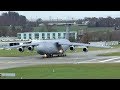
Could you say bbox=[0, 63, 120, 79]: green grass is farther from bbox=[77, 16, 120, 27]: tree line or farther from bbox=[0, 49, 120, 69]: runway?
bbox=[77, 16, 120, 27]: tree line

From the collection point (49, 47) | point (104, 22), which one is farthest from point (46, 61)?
point (104, 22)

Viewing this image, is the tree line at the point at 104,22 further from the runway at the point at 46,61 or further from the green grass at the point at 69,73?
the green grass at the point at 69,73

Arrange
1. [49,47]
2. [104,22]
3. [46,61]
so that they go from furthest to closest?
[104,22], [49,47], [46,61]

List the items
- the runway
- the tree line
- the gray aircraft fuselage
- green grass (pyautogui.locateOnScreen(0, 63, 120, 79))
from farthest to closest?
the tree line
the gray aircraft fuselage
the runway
green grass (pyautogui.locateOnScreen(0, 63, 120, 79))

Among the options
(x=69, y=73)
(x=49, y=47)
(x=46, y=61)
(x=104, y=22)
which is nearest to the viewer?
(x=69, y=73)

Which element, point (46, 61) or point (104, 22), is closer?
point (46, 61)

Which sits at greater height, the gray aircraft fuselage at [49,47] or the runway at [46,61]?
the gray aircraft fuselage at [49,47]

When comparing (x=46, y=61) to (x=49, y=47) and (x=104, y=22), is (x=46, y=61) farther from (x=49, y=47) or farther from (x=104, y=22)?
(x=104, y=22)

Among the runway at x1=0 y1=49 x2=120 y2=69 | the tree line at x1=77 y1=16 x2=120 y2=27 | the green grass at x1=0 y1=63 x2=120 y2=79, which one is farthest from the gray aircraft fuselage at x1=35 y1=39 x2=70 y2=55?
the tree line at x1=77 y1=16 x2=120 y2=27

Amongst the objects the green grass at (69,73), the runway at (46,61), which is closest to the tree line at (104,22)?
the runway at (46,61)
